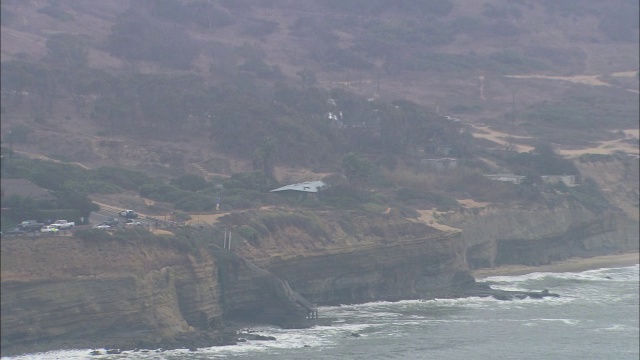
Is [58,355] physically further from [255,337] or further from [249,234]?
[249,234]

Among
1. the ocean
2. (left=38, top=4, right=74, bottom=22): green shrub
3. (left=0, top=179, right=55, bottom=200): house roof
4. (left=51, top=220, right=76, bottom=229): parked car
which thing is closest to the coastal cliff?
the ocean

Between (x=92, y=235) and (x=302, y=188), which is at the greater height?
(x=302, y=188)

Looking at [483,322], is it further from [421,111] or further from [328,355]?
[421,111]

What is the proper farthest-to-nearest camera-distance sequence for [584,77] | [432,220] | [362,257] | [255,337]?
[584,77], [432,220], [362,257], [255,337]

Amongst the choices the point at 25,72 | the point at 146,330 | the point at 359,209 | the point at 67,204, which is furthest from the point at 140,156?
the point at 146,330

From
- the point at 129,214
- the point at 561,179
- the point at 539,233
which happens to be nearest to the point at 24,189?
the point at 129,214

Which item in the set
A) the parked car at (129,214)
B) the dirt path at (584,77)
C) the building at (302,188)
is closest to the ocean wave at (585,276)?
the building at (302,188)

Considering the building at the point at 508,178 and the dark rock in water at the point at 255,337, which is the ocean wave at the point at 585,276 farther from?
the dark rock in water at the point at 255,337
